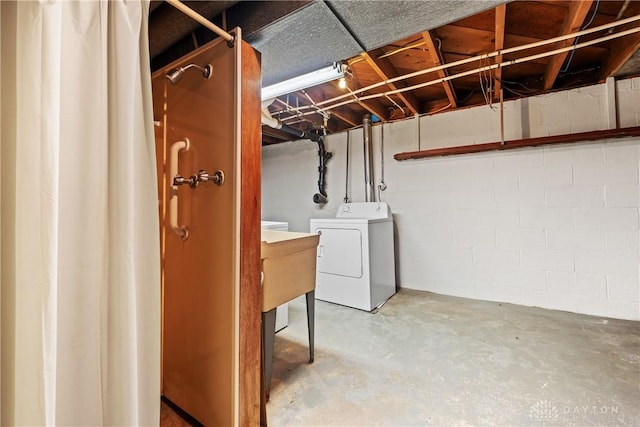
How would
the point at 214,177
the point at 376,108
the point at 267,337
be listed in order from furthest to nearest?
the point at 376,108, the point at 267,337, the point at 214,177

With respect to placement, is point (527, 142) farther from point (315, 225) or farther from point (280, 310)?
point (280, 310)

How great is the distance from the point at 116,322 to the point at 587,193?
11.9ft

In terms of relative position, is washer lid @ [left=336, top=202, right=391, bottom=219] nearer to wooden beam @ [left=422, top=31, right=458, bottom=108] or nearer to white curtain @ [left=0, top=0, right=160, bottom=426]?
wooden beam @ [left=422, top=31, right=458, bottom=108]

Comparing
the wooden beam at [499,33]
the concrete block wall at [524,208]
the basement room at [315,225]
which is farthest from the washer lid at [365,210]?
the wooden beam at [499,33]

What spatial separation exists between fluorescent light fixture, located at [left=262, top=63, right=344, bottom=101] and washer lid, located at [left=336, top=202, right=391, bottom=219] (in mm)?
2010

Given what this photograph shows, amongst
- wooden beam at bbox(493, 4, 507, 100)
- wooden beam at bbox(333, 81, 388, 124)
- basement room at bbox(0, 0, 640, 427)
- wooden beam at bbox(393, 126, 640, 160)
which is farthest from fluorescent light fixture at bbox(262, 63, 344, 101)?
wooden beam at bbox(393, 126, 640, 160)

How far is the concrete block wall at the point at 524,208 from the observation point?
2.44 m

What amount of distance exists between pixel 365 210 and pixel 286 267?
86.8 inches

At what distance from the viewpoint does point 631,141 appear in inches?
93.8

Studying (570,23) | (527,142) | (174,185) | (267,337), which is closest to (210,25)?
(174,185)

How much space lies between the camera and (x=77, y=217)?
77 cm

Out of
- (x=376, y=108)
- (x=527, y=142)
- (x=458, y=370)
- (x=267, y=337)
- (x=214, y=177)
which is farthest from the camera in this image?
(x=376, y=108)

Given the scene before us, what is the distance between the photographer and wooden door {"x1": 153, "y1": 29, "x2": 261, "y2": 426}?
3.69 feet

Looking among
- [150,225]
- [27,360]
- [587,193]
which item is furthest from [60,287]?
[587,193]
